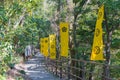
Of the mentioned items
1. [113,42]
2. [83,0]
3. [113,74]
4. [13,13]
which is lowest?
[113,74]

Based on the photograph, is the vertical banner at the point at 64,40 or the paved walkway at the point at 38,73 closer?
the vertical banner at the point at 64,40

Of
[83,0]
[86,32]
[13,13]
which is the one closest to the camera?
[13,13]

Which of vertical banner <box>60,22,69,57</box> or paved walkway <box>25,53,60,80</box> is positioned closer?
vertical banner <box>60,22,69,57</box>

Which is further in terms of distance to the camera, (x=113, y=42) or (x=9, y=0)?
(x=113, y=42)

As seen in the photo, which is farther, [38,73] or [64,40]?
[38,73]

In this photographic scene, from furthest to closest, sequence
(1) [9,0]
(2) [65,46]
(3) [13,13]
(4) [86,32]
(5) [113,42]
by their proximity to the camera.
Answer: (4) [86,32]
(5) [113,42]
(2) [65,46]
(1) [9,0]
(3) [13,13]

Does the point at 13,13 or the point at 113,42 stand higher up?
the point at 13,13

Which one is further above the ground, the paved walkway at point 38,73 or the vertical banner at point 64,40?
the vertical banner at point 64,40

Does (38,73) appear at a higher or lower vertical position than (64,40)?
lower

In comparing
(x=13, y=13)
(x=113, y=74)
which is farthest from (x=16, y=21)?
(x=113, y=74)

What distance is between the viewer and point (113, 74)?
2236 centimetres

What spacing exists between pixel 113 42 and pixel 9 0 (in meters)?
11.1

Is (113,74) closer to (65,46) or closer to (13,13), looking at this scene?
(65,46)

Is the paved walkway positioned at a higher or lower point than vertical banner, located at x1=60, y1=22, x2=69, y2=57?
lower
